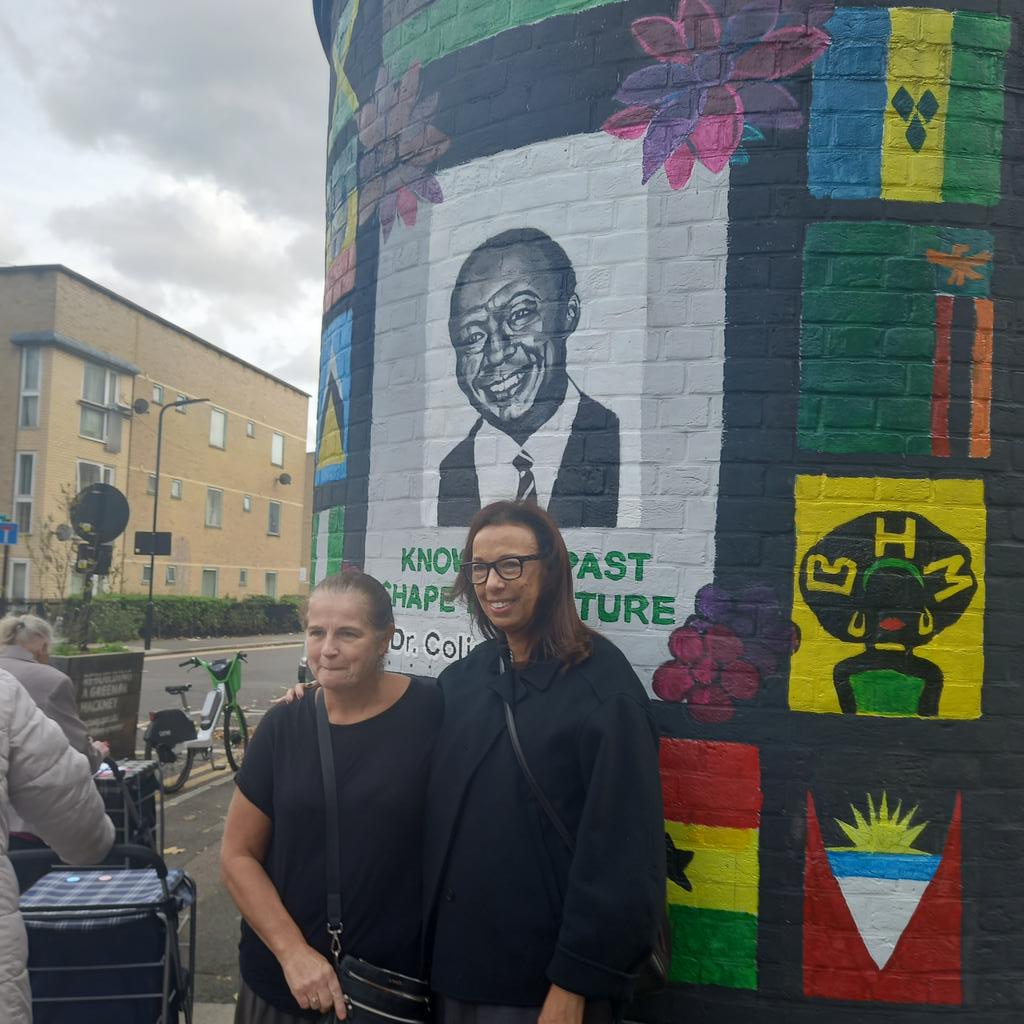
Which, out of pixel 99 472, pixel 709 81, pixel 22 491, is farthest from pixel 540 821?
pixel 99 472

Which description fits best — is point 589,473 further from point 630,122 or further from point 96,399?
point 96,399

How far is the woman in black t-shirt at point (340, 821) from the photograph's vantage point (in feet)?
7.73

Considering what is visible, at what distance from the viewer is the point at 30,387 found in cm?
3095

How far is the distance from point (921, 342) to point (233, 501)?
41341mm

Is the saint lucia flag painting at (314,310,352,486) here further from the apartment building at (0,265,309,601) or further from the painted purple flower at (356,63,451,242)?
the apartment building at (0,265,309,601)

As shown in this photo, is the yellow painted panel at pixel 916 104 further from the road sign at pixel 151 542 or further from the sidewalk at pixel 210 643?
the sidewalk at pixel 210 643

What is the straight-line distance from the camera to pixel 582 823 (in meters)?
2.19

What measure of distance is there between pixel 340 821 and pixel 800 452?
6.38 ft

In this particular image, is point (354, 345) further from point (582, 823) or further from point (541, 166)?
point (582, 823)

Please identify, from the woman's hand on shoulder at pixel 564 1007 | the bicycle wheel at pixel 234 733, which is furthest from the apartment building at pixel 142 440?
the woman's hand on shoulder at pixel 564 1007

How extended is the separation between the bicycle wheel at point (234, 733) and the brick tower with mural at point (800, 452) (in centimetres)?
689

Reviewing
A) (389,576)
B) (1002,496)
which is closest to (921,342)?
(1002,496)

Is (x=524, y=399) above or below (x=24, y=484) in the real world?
below

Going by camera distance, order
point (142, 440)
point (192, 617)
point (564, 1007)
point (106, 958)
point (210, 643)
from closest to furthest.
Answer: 1. point (564, 1007)
2. point (106, 958)
3. point (210, 643)
4. point (192, 617)
5. point (142, 440)
